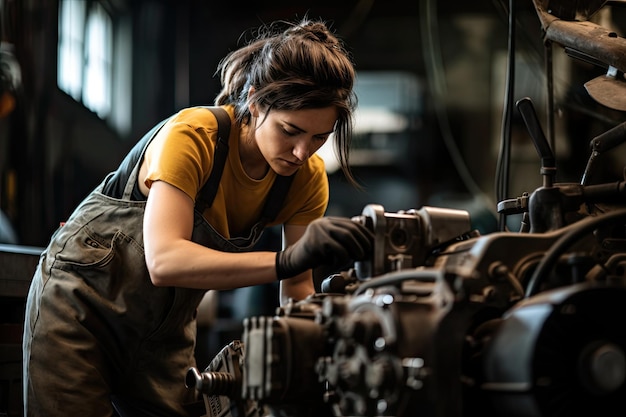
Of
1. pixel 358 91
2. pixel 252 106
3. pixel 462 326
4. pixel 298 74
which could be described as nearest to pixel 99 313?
pixel 252 106

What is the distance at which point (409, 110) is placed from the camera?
378 cm

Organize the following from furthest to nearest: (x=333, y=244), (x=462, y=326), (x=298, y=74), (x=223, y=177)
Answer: (x=223, y=177) < (x=298, y=74) < (x=333, y=244) < (x=462, y=326)

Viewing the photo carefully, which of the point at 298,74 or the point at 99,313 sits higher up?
the point at 298,74

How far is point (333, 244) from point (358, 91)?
2392mm

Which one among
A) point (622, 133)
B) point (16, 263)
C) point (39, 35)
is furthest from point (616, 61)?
point (39, 35)

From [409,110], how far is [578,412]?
271 cm

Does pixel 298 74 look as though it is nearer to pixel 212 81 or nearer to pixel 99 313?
pixel 99 313

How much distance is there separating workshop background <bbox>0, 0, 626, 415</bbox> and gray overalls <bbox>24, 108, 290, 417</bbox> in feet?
4.69

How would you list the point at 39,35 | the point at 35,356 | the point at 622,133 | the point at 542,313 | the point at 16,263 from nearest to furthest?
1. the point at 542,313
2. the point at 622,133
3. the point at 35,356
4. the point at 16,263
5. the point at 39,35

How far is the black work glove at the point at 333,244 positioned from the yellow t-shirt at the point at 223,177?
0.35m

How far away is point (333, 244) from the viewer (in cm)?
146

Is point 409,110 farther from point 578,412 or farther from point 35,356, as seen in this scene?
point 578,412

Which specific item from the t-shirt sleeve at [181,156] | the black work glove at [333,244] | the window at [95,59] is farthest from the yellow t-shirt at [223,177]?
the window at [95,59]

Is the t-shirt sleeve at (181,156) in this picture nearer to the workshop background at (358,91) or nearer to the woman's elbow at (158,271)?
the woman's elbow at (158,271)
